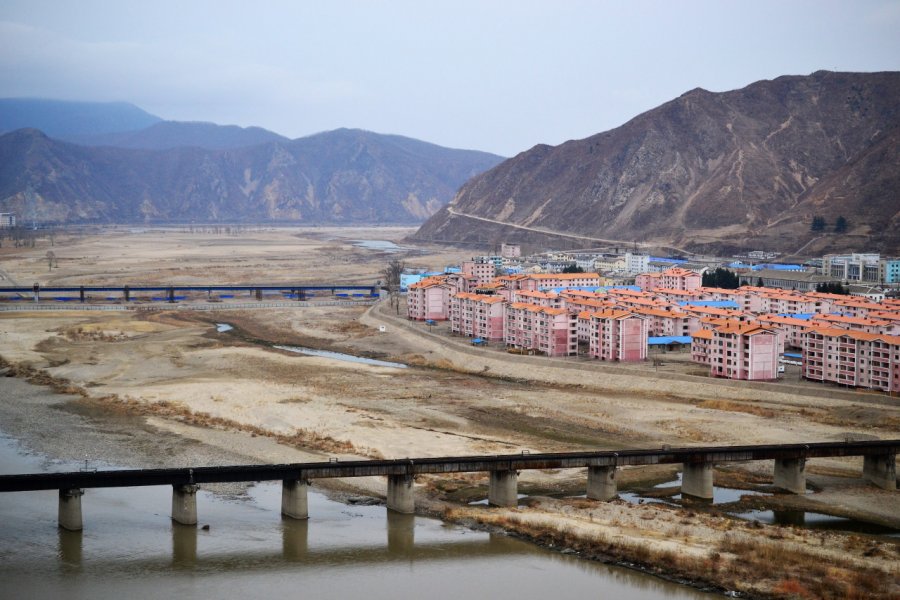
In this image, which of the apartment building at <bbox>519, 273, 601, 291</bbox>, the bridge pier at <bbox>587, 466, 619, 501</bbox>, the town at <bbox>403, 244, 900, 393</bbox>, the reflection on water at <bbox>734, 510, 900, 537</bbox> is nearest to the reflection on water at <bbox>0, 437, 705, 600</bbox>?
the bridge pier at <bbox>587, 466, 619, 501</bbox>

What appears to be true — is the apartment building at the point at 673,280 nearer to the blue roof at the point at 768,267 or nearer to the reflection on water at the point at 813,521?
the blue roof at the point at 768,267

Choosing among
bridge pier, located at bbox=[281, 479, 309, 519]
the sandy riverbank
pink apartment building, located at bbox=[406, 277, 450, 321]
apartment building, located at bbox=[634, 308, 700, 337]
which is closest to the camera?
the sandy riverbank

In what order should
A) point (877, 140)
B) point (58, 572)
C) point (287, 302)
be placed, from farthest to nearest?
1. point (877, 140)
2. point (287, 302)
3. point (58, 572)

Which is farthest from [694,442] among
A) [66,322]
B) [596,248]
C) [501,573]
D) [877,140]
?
[877,140]

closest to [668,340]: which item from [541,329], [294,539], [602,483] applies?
[541,329]

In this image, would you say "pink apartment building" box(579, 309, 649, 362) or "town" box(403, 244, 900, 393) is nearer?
"town" box(403, 244, 900, 393)

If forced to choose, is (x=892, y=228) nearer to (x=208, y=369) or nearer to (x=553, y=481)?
(x=208, y=369)

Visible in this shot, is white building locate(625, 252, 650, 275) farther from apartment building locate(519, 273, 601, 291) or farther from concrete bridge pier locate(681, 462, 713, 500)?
concrete bridge pier locate(681, 462, 713, 500)

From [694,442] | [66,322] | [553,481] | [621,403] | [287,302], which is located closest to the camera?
[553,481]
